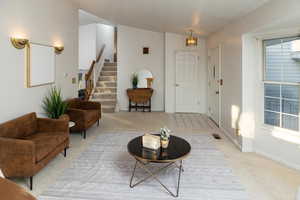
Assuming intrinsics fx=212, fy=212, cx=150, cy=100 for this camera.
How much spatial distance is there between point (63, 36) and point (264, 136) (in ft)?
14.4

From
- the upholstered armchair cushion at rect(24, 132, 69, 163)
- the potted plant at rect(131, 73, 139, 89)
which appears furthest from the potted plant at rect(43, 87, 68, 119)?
the potted plant at rect(131, 73, 139, 89)

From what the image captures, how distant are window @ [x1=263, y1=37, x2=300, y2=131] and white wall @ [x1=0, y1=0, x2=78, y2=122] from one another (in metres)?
3.78

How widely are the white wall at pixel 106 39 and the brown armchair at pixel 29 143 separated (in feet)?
19.4

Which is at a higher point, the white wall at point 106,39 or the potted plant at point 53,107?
the white wall at point 106,39

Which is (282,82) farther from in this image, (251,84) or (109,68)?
(109,68)

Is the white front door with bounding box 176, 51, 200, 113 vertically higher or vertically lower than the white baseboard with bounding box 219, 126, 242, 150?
higher

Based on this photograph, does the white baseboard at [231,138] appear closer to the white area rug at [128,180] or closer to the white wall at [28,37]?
the white area rug at [128,180]

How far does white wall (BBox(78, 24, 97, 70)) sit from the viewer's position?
8.45 metres

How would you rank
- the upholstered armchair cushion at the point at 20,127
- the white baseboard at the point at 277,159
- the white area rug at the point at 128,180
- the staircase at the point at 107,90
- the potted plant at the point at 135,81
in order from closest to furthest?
the white area rug at the point at 128,180 < the upholstered armchair cushion at the point at 20,127 < the white baseboard at the point at 277,159 < the potted plant at the point at 135,81 < the staircase at the point at 107,90

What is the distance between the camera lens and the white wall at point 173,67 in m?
6.77

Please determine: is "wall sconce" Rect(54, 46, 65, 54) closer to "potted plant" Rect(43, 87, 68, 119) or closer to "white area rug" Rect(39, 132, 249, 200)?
"potted plant" Rect(43, 87, 68, 119)

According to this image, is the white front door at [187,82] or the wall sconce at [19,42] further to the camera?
the white front door at [187,82]

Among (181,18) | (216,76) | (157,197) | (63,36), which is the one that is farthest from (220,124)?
(63,36)

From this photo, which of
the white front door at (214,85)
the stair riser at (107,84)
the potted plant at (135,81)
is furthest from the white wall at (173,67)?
the stair riser at (107,84)
